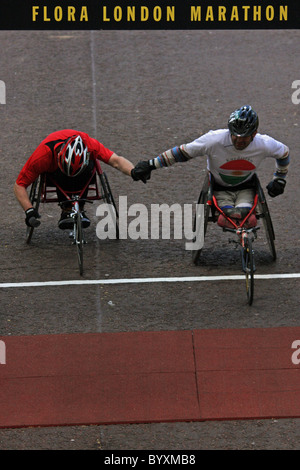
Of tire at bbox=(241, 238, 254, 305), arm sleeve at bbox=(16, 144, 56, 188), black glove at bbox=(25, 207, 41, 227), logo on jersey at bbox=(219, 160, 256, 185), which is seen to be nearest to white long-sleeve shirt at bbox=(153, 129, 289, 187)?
logo on jersey at bbox=(219, 160, 256, 185)

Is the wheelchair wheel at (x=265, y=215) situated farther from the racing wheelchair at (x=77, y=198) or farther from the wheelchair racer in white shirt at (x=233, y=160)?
the racing wheelchair at (x=77, y=198)

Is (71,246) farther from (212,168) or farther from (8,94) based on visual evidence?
(8,94)

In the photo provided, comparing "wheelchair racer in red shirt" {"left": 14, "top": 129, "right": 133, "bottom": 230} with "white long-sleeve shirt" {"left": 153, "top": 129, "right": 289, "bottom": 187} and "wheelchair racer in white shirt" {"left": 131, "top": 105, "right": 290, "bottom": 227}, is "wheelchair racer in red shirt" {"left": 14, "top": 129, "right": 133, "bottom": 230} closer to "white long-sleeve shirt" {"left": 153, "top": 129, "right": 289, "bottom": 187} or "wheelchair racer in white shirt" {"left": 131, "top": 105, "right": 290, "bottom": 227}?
"wheelchair racer in white shirt" {"left": 131, "top": 105, "right": 290, "bottom": 227}

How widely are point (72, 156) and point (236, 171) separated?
176cm

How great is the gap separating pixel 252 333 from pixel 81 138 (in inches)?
115

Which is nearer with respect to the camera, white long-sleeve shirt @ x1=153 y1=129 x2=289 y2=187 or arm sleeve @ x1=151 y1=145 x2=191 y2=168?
white long-sleeve shirt @ x1=153 y1=129 x2=289 y2=187

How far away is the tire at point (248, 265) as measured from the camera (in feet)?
34.7

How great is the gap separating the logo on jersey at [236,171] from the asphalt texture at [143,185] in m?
1.01

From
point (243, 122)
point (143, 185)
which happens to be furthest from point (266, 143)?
point (143, 185)

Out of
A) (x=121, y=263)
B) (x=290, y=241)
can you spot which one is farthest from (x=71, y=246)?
(x=290, y=241)

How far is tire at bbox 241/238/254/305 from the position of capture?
10.6 metres
